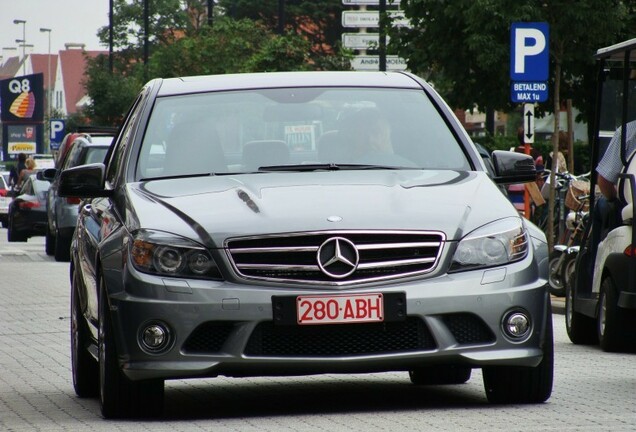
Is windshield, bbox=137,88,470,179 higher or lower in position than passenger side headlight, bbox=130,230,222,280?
higher

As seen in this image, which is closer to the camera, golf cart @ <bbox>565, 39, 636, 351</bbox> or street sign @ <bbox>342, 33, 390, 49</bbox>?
A: golf cart @ <bbox>565, 39, 636, 351</bbox>

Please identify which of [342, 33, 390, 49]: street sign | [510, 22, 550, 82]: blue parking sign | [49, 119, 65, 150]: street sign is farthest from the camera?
[49, 119, 65, 150]: street sign

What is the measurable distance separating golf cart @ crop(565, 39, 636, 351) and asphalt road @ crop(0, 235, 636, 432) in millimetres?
240

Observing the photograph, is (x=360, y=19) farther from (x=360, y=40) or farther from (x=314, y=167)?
(x=314, y=167)

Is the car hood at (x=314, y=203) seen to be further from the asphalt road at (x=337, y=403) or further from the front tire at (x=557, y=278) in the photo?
the front tire at (x=557, y=278)

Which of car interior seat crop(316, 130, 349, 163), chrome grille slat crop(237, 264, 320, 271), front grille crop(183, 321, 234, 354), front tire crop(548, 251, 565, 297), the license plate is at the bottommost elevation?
front tire crop(548, 251, 565, 297)

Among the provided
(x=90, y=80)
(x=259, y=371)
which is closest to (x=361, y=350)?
(x=259, y=371)

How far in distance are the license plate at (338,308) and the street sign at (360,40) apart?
27201 millimetres

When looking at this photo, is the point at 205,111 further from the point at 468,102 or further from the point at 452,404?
the point at 468,102

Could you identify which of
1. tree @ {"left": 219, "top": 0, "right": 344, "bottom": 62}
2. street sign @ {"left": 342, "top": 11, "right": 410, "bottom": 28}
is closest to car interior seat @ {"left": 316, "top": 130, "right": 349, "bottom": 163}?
street sign @ {"left": 342, "top": 11, "right": 410, "bottom": 28}

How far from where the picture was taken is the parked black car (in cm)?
3412

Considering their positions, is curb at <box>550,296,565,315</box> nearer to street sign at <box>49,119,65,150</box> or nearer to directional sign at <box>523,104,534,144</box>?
directional sign at <box>523,104,534,144</box>

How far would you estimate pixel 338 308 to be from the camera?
24.3 ft

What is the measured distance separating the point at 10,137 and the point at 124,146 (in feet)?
303
